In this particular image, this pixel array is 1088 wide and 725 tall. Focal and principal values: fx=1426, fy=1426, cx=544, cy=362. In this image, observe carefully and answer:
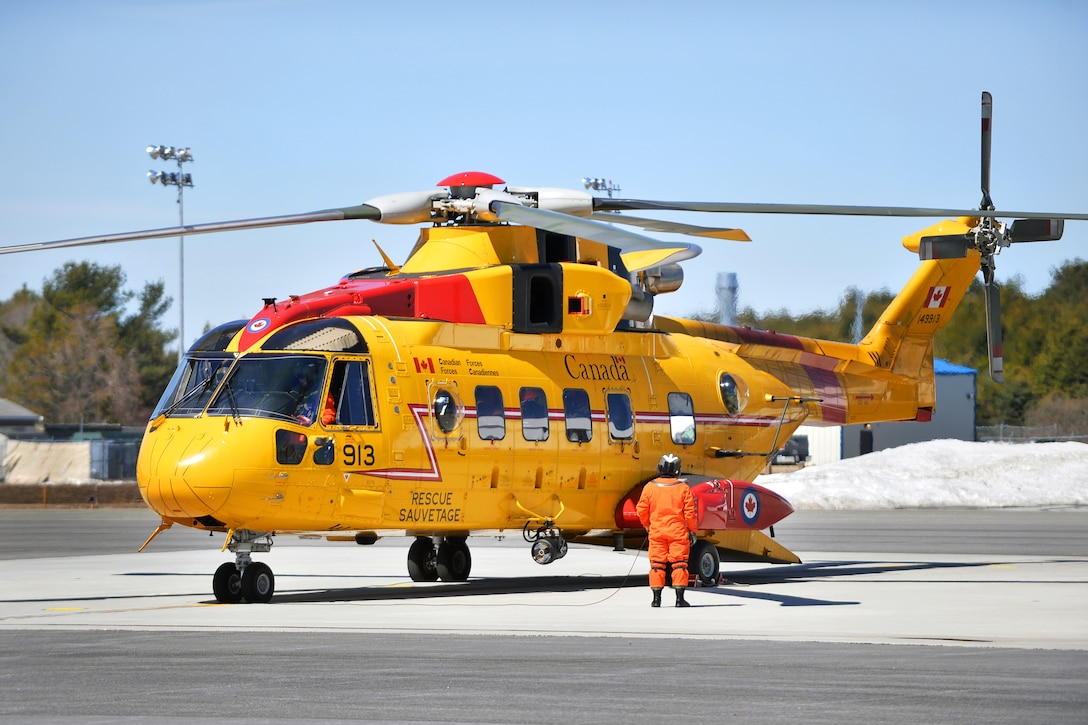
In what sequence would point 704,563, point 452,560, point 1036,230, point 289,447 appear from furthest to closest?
1. point 1036,230
2. point 452,560
3. point 704,563
4. point 289,447

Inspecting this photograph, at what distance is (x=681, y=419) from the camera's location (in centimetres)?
2123

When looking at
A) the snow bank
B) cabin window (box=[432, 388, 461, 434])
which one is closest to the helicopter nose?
cabin window (box=[432, 388, 461, 434])

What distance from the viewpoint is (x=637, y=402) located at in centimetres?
2061

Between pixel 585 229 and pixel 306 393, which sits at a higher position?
pixel 585 229

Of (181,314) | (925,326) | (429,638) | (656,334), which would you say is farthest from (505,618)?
(181,314)

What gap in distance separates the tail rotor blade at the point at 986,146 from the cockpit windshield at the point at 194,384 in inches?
457

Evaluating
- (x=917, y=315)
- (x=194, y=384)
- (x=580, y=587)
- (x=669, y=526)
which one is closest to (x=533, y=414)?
(x=580, y=587)

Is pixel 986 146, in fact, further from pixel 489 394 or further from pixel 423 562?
pixel 423 562

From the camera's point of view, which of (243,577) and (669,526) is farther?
(243,577)

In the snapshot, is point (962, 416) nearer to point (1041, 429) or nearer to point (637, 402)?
point (1041, 429)

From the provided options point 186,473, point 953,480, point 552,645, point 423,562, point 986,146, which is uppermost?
point 986,146

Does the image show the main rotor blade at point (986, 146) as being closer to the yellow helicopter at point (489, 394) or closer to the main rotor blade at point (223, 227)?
the yellow helicopter at point (489, 394)

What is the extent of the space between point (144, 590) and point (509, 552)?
10503mm

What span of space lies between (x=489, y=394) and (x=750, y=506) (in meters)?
4.00
